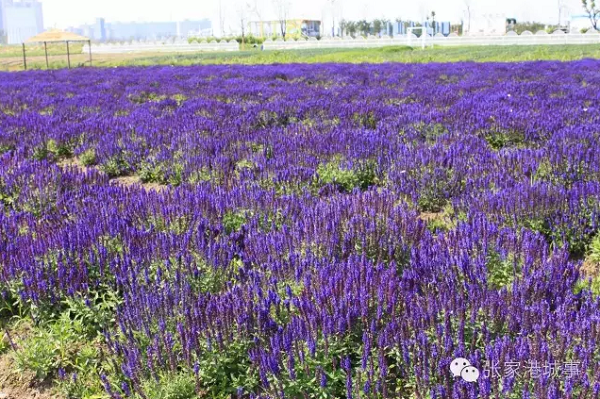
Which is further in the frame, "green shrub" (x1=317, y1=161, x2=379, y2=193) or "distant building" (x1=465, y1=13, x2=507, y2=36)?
"distant building" (x1=465, y1=13, x2=507, y2=36)

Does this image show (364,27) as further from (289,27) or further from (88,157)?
(88,157)

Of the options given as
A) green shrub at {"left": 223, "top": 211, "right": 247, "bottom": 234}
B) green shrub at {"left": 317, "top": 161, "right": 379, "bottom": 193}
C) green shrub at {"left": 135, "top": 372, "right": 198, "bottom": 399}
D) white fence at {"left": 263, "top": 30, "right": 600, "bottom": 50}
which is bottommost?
green shrub at {"left": 135, "top": 372, "right": 198, "bottom": 399}

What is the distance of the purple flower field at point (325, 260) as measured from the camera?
2.60m

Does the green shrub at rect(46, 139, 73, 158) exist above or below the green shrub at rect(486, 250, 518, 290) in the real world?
above

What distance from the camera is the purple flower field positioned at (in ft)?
8.53

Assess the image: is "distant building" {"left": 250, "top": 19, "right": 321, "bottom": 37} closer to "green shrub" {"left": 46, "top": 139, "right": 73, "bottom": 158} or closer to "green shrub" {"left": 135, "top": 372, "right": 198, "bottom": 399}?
"green shrub" {"left": 46, "top": 139, "right": 73, "bottom": 158}

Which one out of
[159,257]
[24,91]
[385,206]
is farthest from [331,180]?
[24,91]

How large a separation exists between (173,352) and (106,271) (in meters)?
1.22

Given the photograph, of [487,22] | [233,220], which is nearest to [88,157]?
[233,220]

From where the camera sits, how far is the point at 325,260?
3551mm

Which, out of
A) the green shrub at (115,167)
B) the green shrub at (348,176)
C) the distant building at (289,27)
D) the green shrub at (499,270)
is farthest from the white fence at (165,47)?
the green shrub at (499,270)

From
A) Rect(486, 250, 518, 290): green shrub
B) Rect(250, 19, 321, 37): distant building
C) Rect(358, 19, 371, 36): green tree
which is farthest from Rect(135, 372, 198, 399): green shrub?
Rect(250, 19, 321, 37): distant building

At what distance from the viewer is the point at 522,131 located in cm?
797

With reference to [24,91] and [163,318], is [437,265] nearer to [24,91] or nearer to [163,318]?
[163,318]
